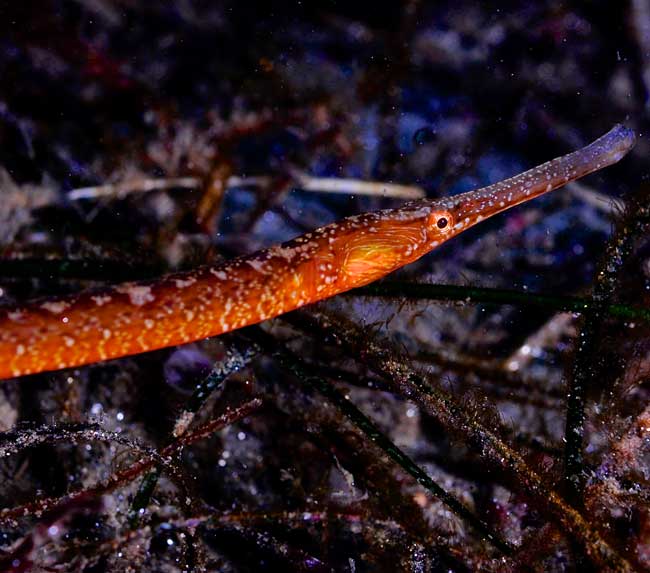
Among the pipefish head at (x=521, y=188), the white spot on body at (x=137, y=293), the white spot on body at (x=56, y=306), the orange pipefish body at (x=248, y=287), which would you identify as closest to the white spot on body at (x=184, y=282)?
the orange pipefish body at (x=248, y=287)

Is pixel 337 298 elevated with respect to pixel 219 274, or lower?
elevated

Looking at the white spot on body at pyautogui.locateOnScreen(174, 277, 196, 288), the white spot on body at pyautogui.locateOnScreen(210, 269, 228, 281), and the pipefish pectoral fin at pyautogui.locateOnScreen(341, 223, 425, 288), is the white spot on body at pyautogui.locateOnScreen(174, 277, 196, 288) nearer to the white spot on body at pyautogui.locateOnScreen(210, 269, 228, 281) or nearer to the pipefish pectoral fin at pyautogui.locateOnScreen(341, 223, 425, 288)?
the white spot on body at pyautogui.locateOnScreen(210, 269, 228, 281)

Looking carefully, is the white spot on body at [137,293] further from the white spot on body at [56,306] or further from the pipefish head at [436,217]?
the pipefish head at [436,217]

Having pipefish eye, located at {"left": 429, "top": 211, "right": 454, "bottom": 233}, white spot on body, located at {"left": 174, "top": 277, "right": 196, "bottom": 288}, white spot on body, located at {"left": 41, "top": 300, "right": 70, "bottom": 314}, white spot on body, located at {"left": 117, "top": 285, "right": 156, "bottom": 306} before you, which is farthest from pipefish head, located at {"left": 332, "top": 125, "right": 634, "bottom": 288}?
white spot on body, located at {"left": 41, "top": 300, "right": 70, "bottom": 314}

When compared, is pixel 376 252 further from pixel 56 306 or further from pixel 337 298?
pixel 56 306

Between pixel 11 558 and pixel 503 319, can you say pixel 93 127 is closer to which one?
pixel 11 558

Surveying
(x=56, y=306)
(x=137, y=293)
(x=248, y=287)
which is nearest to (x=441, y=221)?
(x=248, y=287)
